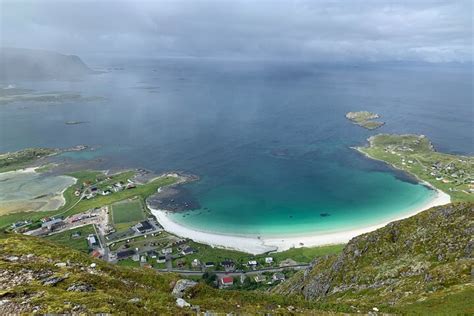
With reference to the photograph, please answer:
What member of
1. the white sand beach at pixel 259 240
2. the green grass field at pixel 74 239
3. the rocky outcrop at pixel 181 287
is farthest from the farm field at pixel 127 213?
the rocky outcrop at pixel 181 287

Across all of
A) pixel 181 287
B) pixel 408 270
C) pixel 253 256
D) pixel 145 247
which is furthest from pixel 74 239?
pixel 408 270

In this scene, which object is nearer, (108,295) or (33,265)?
(108,295)

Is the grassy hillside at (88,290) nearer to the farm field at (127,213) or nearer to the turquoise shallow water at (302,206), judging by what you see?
the farm field at (127,213)

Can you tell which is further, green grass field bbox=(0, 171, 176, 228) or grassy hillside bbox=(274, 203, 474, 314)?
green grass field bbox=(0, 171, 176, 228)

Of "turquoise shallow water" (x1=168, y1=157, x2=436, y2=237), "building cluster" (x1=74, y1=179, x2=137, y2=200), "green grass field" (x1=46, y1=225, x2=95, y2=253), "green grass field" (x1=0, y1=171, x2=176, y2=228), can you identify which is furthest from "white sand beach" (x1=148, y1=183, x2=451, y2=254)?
"building cluster" (x1=74, y1=179, x2=137, y2=200)

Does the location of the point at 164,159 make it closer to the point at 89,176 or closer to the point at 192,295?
the point at 89,176

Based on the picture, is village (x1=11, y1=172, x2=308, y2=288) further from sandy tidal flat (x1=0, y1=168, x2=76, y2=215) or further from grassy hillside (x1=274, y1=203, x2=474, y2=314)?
grassy hillside (x1=274, y1=203, x2=474, y2=314)

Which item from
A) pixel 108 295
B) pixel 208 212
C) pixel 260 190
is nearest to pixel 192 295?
pixel 108 295
